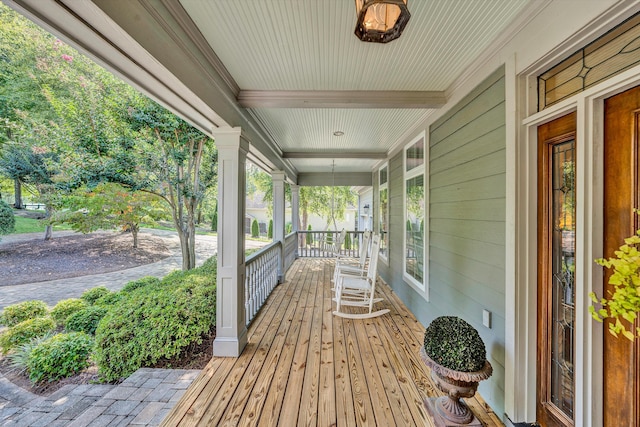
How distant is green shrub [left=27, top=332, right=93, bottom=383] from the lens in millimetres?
2797

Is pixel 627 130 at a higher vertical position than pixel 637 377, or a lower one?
higher

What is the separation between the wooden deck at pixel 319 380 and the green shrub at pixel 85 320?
2781 millimetres

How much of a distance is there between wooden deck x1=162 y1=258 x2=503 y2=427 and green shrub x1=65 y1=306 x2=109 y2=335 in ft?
9.12

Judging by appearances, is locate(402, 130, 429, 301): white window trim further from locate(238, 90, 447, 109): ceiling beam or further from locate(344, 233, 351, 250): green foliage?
locate(344, 233, 351, 250): green foliage

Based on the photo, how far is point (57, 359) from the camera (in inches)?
113

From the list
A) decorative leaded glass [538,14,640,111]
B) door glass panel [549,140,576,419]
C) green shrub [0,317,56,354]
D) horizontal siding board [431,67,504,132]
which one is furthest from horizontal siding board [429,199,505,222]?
green shrub [0,317,56,354]

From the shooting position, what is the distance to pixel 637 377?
3.57 ft

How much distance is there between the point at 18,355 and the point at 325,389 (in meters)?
4.11

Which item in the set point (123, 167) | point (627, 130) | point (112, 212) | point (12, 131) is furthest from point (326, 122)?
point (12, 131)

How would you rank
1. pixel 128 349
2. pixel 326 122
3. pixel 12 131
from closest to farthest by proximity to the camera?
pixel 128 349
pixel 326 122
pixel 12 131

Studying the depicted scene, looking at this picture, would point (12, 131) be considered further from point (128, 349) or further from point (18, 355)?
point (128, 349)

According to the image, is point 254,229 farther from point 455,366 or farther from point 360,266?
point 455,366

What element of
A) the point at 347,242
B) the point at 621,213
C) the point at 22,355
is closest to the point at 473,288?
the point at 621,213

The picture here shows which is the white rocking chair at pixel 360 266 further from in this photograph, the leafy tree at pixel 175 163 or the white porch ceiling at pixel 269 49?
the leafy tree at pixel 175 163
